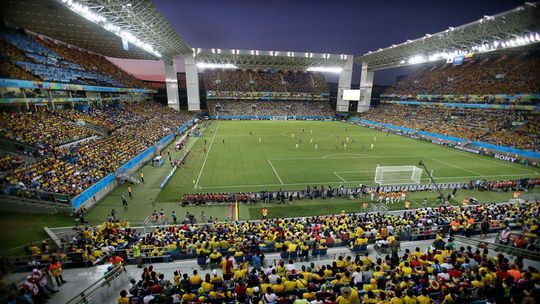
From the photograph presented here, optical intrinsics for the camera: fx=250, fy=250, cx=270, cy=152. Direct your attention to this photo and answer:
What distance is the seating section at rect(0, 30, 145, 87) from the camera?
2538 cm

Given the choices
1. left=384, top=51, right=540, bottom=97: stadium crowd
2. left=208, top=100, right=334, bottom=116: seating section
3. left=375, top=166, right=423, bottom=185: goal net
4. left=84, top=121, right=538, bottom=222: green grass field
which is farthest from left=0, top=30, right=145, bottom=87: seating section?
left=384, top=51, right=540, bottom=97: stadium crowd

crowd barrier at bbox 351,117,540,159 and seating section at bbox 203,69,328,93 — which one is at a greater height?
seating section at bbox 203,69,328,93

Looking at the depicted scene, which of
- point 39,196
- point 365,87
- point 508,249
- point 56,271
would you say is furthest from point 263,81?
point 56,271

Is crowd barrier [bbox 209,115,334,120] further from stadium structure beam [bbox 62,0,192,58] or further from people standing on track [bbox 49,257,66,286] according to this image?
people standing on track [bbox 49,257,66,286]

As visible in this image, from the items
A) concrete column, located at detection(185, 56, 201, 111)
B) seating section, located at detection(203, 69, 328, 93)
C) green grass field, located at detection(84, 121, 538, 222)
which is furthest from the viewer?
seating section, located at detection(203, 69, 328, 93)

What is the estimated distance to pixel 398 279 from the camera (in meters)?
7.59

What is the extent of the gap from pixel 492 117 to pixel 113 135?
64.4 metres

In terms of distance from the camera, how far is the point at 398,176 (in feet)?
83.9

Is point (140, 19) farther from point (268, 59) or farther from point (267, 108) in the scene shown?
point (267, 108)

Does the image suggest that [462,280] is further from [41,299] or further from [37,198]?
[37,198]

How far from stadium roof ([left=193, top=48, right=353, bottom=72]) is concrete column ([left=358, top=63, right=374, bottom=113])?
7080 millimetres

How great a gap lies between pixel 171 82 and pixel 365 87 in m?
Result: 60.2

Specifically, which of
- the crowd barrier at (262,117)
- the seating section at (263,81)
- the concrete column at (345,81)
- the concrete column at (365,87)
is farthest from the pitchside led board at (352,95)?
the seating section at (263,81)

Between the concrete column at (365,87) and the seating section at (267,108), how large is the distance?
35.1ft
